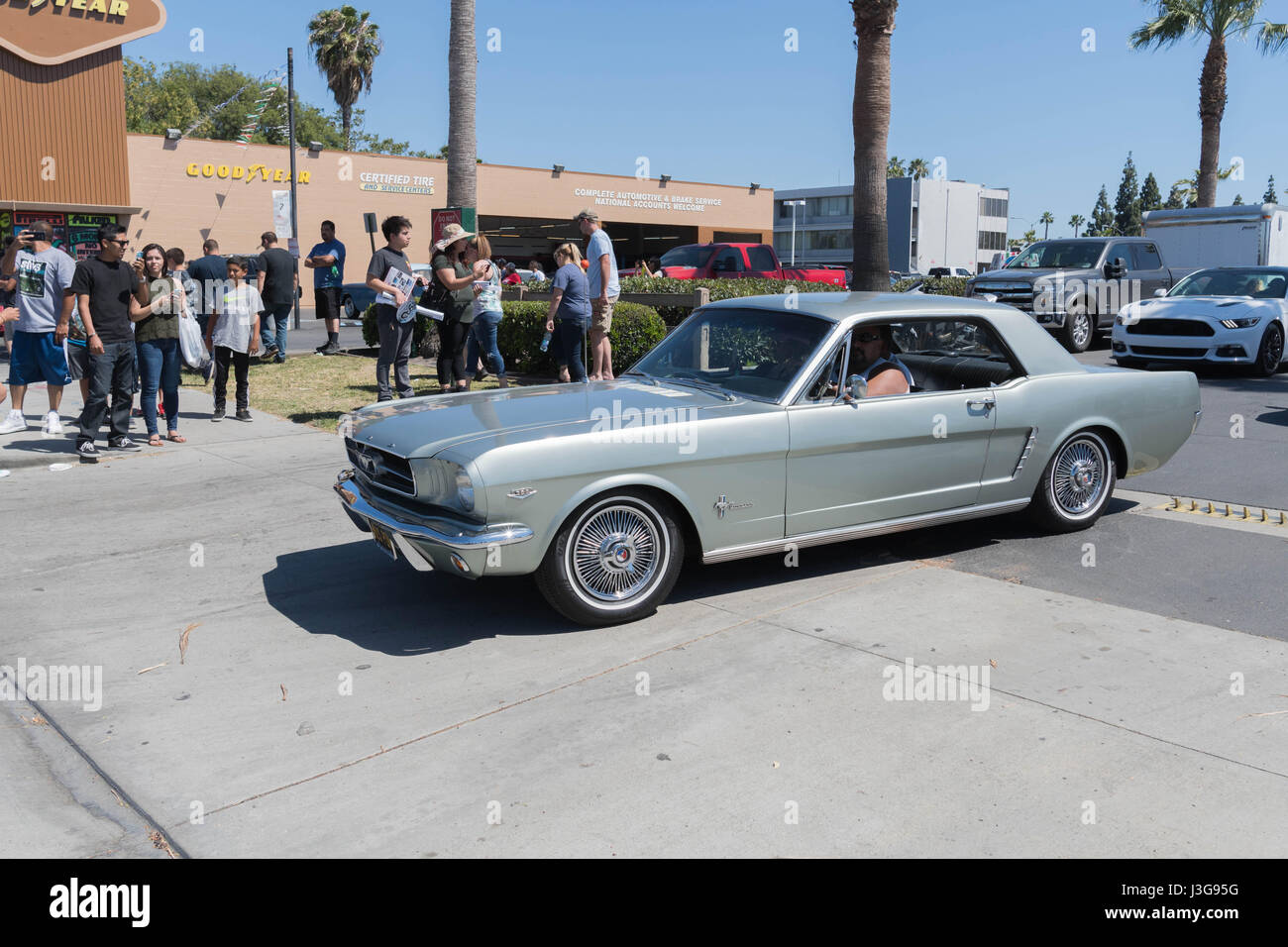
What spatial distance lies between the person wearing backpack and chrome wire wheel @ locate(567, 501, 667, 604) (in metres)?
5.52

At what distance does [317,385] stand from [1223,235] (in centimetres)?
1719

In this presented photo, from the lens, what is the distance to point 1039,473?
263 inches

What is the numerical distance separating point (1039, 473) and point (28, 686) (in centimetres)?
539

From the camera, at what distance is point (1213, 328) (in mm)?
14086

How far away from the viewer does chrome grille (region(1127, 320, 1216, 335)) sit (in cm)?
1416

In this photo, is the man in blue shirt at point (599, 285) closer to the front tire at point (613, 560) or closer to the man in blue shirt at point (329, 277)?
the front tire at point (613, 560)

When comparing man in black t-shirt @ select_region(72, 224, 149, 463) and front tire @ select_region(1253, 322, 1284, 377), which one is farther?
front tire @ select_region(1253, 322, 1284, 377)

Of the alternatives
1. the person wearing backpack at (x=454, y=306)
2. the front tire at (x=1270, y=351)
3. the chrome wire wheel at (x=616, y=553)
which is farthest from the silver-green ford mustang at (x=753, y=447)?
the front tire at (x=1270, y=351)

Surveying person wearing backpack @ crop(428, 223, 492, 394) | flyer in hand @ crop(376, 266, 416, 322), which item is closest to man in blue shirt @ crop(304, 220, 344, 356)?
person wearing backpack @ crop(428, 223, 492, 394)

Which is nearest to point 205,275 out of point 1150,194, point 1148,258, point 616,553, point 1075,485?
point 616,553

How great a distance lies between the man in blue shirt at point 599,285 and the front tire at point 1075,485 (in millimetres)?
5026

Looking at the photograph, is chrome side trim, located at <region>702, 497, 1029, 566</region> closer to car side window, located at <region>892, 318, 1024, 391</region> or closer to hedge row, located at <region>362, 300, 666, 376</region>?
car side window, located at <region>892, 318, 1024, 391</region>
